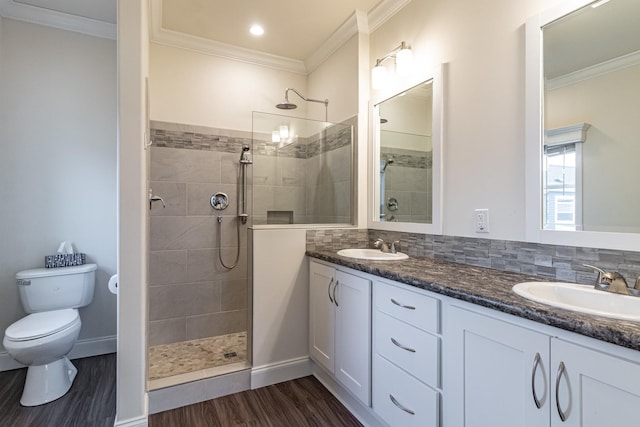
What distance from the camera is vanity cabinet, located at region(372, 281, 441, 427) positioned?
1331 mm

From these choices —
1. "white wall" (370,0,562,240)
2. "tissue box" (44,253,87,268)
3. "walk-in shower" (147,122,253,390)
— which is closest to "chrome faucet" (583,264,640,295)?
"white wall" (370,0,562,240)

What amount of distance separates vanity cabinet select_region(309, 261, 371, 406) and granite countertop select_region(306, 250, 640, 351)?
12 centimetres

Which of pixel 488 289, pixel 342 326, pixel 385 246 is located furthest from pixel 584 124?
pixel 342 326

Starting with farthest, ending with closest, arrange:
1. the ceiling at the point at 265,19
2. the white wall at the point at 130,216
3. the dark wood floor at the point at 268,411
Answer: the ceiling at the point at 265,19, the dark wood floor at the point at 268,411, the white wall at the point at 130,216

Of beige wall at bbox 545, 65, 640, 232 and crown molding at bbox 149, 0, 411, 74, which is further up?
crown molding at bbox 149, 0, 411, 74

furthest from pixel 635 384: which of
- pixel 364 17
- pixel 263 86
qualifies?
pixel 263 86

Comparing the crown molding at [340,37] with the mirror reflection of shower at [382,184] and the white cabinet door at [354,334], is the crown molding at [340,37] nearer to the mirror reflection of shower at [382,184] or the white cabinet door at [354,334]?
the mirror reflection of shower at [382,184]

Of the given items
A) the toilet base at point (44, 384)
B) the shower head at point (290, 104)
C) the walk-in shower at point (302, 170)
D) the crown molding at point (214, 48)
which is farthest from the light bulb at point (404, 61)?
the toilet base at point (44, 384)

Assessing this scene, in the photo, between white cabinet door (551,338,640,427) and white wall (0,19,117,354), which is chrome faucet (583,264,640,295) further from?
white wall (0,19,117,354)

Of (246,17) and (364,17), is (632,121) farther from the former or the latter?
(246,17)

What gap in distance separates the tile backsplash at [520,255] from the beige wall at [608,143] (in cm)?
11

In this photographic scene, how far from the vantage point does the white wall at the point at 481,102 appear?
4.99ft

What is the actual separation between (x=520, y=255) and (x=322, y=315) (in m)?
1.23

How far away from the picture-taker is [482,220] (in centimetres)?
167
